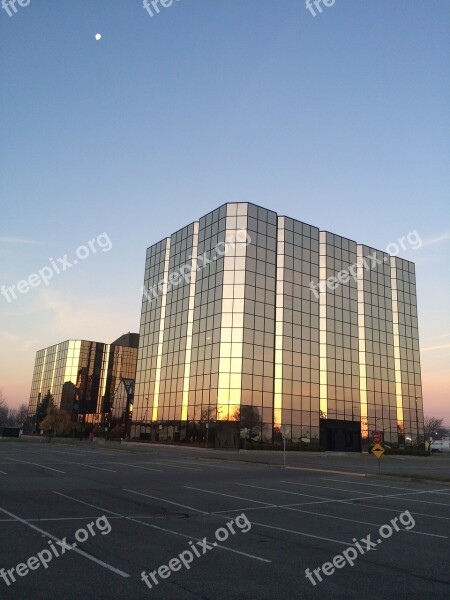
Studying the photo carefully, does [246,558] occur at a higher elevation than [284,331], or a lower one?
lower

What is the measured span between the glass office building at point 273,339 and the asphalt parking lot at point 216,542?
36.9 metres

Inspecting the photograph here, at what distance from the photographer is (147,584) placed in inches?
253

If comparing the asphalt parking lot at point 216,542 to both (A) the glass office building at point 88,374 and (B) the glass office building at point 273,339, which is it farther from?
(A) the glass office building at point 88,374

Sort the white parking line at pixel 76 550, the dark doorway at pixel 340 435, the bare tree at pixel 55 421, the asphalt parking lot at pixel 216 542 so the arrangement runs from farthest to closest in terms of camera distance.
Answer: the bare tree at pixel 55 421
the dark doorway at pixel 340 435
the white parking line at pixel 76 550
the asphalt parking lot at pixel 216 542

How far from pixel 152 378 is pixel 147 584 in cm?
5858

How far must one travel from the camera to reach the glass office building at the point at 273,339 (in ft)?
174

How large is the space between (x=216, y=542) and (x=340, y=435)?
52.2 meters

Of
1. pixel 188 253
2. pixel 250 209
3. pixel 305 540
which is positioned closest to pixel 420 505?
pixel 305 540

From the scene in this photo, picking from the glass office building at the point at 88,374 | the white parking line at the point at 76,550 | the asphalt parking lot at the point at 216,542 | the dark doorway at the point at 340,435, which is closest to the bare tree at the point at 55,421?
the glass office building at the point at 88,374

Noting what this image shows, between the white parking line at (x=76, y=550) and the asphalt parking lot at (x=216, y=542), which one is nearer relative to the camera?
the asphalt parking lot at (x=216, y=542)

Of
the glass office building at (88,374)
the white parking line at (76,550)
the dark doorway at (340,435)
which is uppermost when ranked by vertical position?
the glass office building at (88,374)

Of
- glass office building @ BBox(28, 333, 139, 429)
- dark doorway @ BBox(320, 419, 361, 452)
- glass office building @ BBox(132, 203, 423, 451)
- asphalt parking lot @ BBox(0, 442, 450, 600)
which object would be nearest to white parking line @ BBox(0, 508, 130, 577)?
asphalt parking lot @ BBox(0, 442, 450, 600)

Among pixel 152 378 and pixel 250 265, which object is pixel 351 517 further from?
pixel 152 378

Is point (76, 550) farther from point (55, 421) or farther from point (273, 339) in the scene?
point (55, 421)
